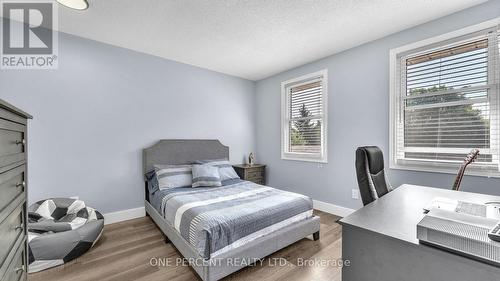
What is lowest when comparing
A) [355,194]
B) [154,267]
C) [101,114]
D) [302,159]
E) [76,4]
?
[154,267]

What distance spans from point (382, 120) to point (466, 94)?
790mm

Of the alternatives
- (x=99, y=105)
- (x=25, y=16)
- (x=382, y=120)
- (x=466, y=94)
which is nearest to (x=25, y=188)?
(x=99, y=105)

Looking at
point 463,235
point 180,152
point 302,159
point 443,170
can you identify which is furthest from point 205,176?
point 443,170

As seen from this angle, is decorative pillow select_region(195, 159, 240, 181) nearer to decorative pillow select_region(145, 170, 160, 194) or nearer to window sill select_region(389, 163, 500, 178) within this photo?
decorative pillow select_region(145, 170, 160, 194)

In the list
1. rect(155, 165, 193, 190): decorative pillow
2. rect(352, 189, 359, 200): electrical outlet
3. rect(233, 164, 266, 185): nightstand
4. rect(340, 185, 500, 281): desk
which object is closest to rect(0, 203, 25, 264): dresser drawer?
rect(340, 185, 500, 281): desk

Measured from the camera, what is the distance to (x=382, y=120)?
2.73 metres

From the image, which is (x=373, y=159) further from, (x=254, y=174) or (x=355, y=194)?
(x=254, y=174)

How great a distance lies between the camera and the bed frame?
1.70 metres

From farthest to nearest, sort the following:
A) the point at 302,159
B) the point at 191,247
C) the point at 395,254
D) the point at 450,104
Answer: the point at 302,159, the point at 450,104, the point at 191,247, the point at 395,254

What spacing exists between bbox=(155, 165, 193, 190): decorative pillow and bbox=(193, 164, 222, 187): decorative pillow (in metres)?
0.12

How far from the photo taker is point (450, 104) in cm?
225

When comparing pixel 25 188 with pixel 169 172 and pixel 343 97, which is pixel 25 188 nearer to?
pixel 169 172

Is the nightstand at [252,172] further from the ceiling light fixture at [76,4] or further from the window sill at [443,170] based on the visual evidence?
the ceiling light fixture at [76,4]

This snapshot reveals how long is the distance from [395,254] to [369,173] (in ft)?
2.56
